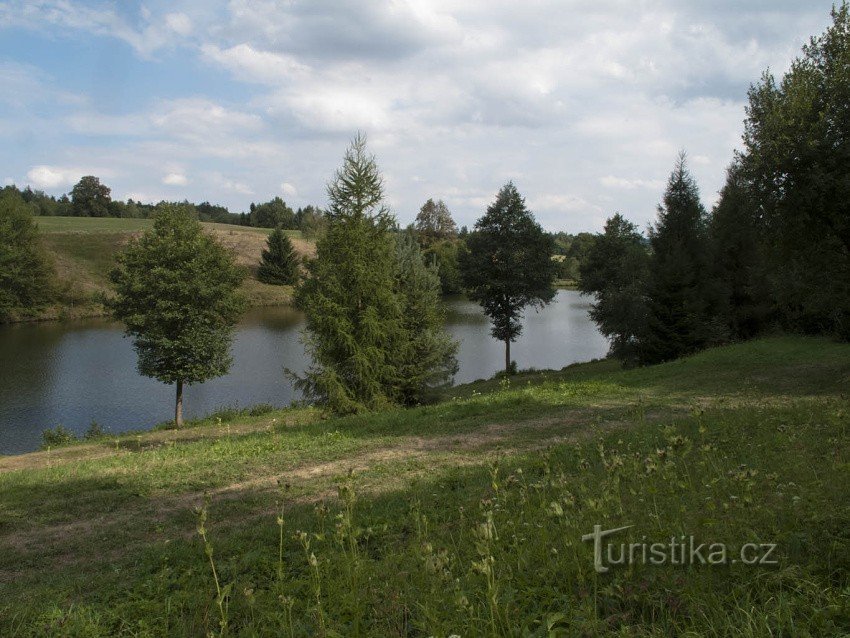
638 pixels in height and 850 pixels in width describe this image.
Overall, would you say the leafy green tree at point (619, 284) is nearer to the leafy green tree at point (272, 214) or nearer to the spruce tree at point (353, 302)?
the spruce tree at point (353, 302)

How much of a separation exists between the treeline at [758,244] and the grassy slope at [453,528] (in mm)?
4479

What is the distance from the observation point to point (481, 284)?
30.4 meters

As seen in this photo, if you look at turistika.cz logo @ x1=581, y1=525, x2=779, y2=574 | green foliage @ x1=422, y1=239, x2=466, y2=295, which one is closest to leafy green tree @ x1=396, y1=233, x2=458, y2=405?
turistika.cz logo @ x1=581, y1=525, x2=779, y2=574

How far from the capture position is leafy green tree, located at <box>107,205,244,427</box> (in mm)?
20344

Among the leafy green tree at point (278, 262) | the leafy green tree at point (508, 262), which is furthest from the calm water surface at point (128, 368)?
the leafy green tree at point (278, 262)

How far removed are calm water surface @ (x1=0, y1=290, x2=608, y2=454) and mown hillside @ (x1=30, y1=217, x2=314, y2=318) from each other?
5182mm

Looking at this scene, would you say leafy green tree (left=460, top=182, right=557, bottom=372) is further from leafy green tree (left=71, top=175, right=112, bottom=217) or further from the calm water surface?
leafy green tree (left=71, top=175, right=112, bottom=217)

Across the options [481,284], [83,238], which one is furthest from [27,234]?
[481,284]

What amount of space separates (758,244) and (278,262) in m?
66.4

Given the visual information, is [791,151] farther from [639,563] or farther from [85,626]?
[85,626]

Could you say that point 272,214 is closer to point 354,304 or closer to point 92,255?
point 92,255

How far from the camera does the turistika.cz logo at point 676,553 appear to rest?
2684 mm

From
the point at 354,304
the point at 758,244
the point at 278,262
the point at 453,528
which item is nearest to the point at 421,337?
the point at 354,304

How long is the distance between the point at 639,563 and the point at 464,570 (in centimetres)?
104
